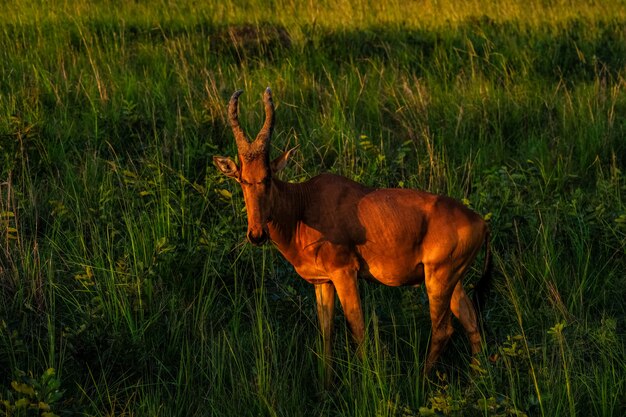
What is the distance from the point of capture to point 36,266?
6211mm

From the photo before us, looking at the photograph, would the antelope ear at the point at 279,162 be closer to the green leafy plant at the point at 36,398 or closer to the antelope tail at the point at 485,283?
the antelope tail at the point at 485,283

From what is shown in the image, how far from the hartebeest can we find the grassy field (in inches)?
12.2

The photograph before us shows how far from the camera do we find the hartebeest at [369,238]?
18.6 ft

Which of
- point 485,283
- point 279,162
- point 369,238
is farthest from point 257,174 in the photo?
point 485,283

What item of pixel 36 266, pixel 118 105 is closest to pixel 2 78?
pixel 118 105

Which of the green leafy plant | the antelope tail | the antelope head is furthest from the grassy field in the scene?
the antelope head

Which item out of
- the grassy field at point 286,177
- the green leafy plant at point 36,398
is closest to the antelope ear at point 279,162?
the grassy field at point 286,177

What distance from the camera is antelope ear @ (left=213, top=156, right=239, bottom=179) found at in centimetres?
550

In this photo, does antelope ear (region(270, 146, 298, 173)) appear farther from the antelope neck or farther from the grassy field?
the grassy field

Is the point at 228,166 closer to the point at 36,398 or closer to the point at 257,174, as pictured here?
the point at 257,174

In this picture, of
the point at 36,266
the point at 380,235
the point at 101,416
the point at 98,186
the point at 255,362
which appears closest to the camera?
the point at 101,416

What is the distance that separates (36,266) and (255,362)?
1768 mm

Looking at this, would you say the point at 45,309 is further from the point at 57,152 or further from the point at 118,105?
the point at 118,105

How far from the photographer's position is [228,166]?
561 centimetres
